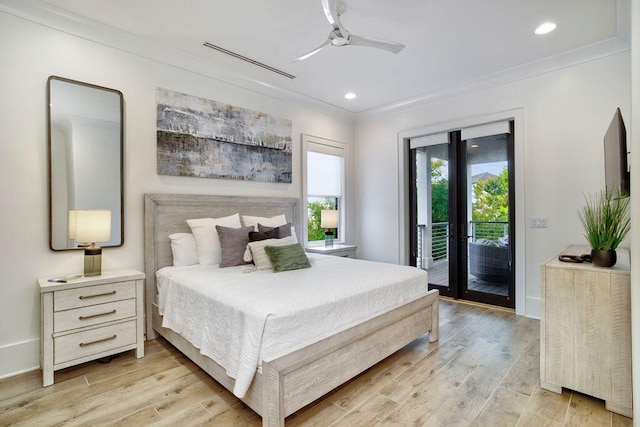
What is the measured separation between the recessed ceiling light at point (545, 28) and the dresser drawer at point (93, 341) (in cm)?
429

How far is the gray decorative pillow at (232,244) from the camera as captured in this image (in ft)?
9.82

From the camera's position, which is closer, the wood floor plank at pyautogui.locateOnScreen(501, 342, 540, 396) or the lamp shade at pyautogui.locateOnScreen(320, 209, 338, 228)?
the wood floor plank at pyautogui.locateOnScreen(501, 342, 540, 396)

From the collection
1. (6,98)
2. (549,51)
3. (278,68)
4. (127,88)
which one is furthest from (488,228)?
(6,98)

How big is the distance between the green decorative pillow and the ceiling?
162 centimetres

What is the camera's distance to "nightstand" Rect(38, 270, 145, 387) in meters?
2.23

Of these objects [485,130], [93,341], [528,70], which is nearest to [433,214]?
[485,130]

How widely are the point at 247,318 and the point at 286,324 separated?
0.74 feet

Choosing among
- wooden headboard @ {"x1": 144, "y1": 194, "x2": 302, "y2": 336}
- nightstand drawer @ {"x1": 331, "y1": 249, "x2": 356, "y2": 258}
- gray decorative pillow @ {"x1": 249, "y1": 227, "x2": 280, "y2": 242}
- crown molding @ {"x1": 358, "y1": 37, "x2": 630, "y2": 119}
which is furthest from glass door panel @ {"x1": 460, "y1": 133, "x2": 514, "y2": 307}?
wooden headboard @ {"x1": 144, "y1": 194, "x2": 302, "y2": 336}

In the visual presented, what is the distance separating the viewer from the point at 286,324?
1.76 metres

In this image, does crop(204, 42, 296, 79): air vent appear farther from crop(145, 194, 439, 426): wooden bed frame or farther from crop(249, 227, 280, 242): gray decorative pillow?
crop(249, 227, 280, 242): gray decorative pillow

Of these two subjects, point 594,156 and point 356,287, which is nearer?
point 356,287

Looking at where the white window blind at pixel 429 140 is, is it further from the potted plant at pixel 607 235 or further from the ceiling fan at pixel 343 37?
the potted plant at pixel 607 235

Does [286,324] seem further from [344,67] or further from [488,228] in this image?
[488,228]

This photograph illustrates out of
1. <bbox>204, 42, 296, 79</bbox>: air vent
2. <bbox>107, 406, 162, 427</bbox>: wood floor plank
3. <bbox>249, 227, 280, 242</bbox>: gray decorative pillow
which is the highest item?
<bbox>204, 42, 296, 79</bbox>: air vent
